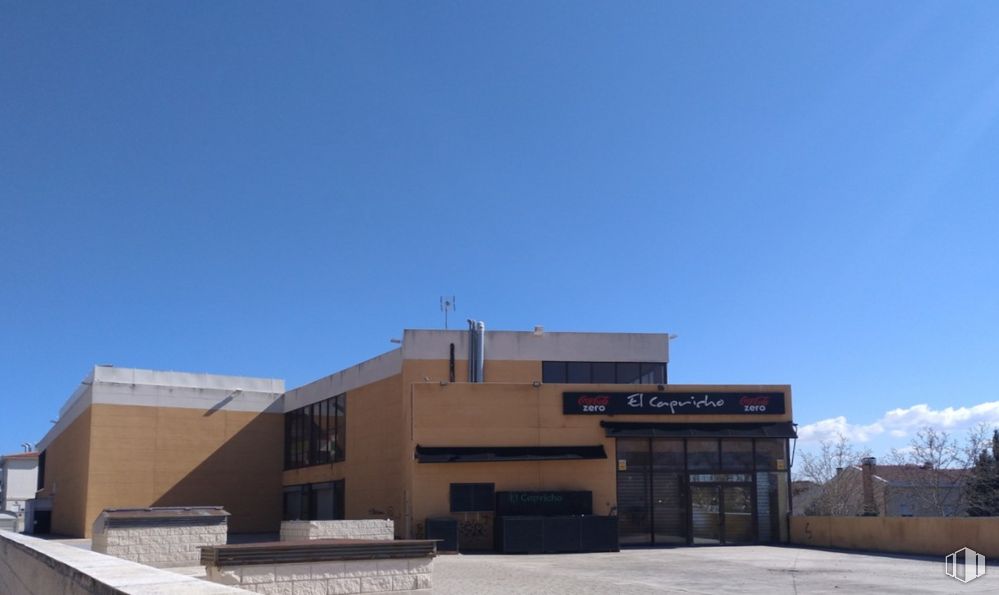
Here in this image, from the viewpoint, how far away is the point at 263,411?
139 feet

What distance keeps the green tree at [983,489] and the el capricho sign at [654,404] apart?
1822cm

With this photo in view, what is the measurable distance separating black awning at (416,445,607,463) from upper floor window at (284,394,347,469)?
30.9 ft

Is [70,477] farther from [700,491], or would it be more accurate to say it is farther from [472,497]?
[700,491]

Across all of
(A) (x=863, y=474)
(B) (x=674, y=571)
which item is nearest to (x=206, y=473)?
(B) (x=674, y=571)

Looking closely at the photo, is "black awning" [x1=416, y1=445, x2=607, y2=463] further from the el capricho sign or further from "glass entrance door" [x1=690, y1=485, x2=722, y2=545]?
"glass entrance door" [x1=690, y1=485, x2=722, y2=545]

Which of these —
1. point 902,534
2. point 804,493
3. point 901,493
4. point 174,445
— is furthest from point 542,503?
point 901,493

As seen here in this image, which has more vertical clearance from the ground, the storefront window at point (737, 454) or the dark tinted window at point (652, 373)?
the dark tinted window at point (652, 373)

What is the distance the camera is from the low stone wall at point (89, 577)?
229 inches

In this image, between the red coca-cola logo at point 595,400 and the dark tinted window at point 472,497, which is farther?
the red coca-cola logo at point 595,400

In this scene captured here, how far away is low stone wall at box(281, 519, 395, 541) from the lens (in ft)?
70.1

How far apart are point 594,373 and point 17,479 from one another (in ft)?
190

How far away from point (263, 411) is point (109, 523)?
2164 cm

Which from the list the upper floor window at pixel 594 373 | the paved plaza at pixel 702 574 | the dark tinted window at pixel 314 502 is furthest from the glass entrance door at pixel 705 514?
the dark tinted window at pixel 314 502

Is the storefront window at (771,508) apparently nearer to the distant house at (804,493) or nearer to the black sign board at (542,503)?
the black sign board at (542,503)
